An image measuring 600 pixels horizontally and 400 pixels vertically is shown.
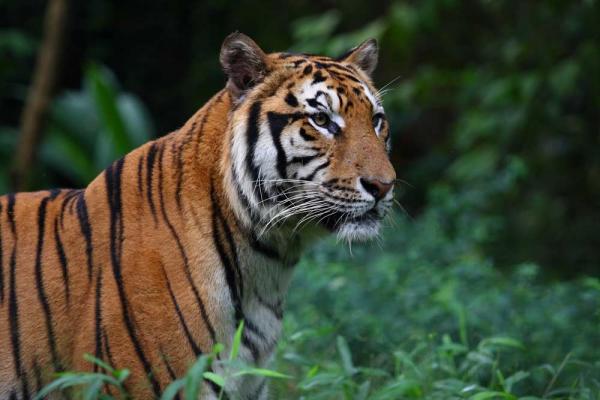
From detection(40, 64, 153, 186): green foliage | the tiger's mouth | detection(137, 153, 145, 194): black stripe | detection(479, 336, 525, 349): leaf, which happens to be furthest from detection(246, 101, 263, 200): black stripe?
detection(40, 64, 153, 186): green foliage

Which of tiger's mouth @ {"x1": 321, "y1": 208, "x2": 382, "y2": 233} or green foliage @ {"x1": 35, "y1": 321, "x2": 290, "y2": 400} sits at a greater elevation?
tiger's mouth @ {"x1": 321, "y1": 208, "x2": 382, "y2": 233}

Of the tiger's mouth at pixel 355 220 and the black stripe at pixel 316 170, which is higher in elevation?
the black stripe at pixel 316 170

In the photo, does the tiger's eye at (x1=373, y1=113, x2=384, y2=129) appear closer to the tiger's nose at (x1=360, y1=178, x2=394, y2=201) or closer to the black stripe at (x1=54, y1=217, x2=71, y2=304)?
the tiger's nose at (x1=360, y1=178, x2=394, y2=201)

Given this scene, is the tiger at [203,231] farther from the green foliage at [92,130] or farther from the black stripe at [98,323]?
the green foliage at [92,130]

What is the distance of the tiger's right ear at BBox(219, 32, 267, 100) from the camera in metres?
3.41

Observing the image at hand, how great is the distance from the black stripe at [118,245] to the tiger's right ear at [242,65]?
49 centimetres

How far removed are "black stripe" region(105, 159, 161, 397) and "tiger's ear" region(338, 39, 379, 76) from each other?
936 mm

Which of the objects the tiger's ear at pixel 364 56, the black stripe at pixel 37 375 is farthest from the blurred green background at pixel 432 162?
the black stripe at pixel 37 375

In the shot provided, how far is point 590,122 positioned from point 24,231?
4.92m

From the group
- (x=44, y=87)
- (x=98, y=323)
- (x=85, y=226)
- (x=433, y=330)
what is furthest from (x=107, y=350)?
(x=44, y=87)

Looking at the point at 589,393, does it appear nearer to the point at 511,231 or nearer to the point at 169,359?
the point at 169,359

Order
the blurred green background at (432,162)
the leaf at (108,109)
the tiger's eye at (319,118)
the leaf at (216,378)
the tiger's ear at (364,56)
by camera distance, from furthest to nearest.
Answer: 1. the leaf at (108,109)
2. the blurred green background at (432,162)
3. the tiger's ear at (364,56)
4. the tiger's eye at (319,118)
5. the leaf at (216,378)

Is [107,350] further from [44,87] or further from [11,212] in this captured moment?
[44,87]

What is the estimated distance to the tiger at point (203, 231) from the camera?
10.5ft
